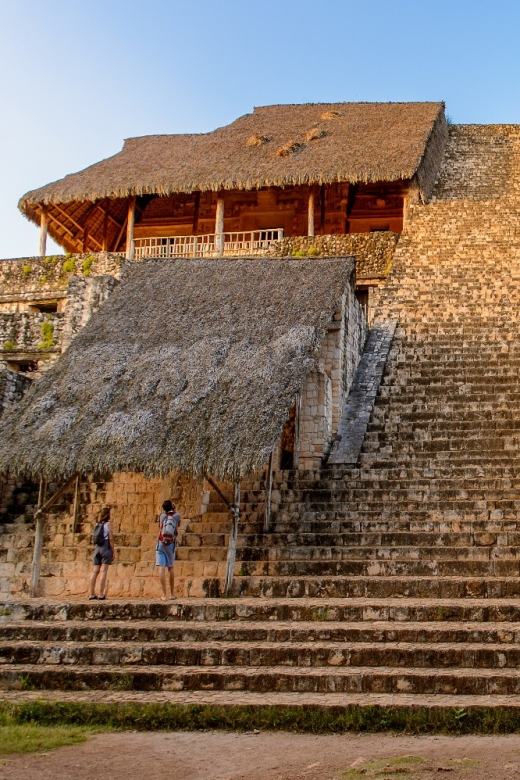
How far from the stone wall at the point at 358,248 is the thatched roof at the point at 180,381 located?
5.90 m

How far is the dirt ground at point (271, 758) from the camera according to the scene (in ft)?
18.4

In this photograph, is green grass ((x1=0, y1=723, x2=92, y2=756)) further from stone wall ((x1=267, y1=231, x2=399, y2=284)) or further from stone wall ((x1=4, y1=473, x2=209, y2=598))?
stone wall ((x1=267, y1=231, x2=399, y2=284))

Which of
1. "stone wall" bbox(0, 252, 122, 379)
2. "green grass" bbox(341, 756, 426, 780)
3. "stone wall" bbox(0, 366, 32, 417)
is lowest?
"green grass" bbox(341, 756, 426, 780)

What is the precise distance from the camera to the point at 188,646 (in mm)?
7914

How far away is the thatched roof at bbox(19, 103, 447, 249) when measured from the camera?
2097 centimetres

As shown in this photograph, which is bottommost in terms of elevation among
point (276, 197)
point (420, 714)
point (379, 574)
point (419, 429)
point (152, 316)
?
point (420, 714)

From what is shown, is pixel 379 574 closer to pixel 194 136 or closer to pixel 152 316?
pixel 152 316

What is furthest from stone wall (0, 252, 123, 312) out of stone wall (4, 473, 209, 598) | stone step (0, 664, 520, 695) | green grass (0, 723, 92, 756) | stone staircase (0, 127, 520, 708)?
green grass (0, 723, 92, 756)

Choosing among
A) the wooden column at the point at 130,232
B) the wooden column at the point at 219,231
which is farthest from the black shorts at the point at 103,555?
the wooden column at the point at 130,232

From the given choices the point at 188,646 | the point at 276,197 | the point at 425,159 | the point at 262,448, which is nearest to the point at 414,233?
the point at 425,159

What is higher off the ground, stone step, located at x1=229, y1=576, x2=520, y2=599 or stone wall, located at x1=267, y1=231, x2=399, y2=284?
stone wall, located at x1=267, y1=231, x2=399, y2=284

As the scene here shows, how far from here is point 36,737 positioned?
21.5 feet

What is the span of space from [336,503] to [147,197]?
14.8 m

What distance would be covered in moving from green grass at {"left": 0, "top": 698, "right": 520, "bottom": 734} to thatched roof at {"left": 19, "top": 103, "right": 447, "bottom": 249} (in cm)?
1533
